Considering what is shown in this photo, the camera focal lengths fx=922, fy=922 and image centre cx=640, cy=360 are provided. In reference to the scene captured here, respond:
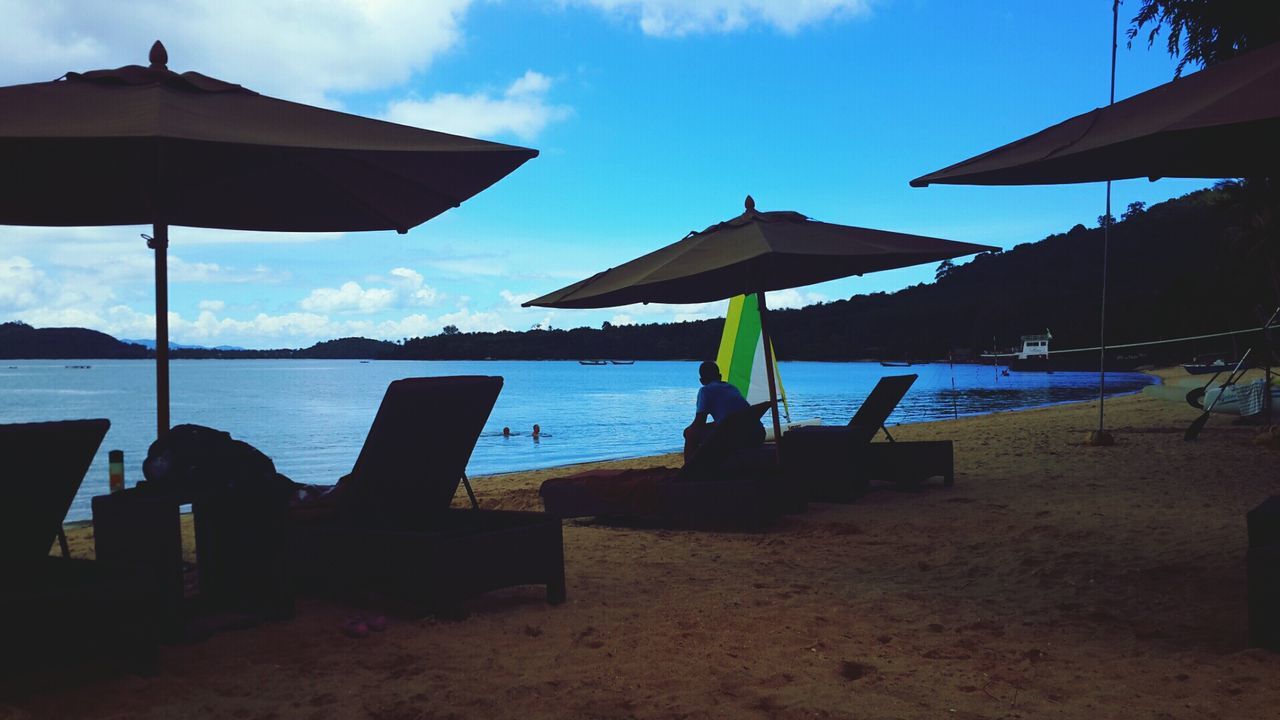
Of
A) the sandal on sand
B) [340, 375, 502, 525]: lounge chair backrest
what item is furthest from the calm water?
the sandal on sand

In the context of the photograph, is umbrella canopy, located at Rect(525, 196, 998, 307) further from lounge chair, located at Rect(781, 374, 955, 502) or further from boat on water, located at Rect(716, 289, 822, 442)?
boat on water, located at Rect(716, 289, 822, 442)

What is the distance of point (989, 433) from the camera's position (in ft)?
43.2

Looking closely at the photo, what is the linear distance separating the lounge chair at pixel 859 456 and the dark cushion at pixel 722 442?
52 cm

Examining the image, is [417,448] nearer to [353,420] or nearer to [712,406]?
[712,406]

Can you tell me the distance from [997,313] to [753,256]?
70.4 m

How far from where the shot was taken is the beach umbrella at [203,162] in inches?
118

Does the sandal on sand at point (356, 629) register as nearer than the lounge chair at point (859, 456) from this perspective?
Yes

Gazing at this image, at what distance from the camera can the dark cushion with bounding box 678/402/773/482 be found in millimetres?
5613

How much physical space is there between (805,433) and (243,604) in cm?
418

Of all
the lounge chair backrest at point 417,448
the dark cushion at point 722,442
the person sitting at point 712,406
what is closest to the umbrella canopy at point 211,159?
the lounge chair backrest at point 417,448

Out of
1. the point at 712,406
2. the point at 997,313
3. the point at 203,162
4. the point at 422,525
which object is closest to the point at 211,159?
the point at 203,162

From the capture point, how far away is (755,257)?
213 inches

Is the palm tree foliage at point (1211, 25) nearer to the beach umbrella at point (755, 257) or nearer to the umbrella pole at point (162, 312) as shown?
the beach umbrella at point (755, 257)

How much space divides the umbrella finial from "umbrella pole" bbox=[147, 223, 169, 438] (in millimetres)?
786
